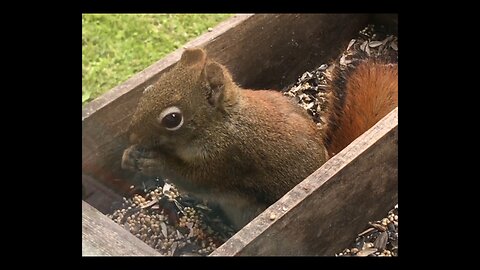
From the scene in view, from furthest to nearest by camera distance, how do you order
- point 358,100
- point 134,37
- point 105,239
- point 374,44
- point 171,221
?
point 134,37 → point 374,44 → point 358,100 → point 171,221 → point 105,239

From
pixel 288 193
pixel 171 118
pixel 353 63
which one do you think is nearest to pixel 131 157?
pixel 171 118

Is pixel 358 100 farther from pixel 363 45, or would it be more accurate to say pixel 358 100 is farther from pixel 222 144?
pixel 363 45

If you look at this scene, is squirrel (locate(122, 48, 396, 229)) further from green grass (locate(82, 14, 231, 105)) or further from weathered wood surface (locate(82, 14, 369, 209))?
green grass (locate(82, 14, 231, 105))

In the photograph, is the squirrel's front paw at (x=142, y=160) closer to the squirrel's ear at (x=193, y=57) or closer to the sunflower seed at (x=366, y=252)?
the squirrel's ear at (x=193, y=57)

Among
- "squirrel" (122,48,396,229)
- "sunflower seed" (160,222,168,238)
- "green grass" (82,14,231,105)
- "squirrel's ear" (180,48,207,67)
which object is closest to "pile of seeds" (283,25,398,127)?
"squirrel" (122,48,396,229)
